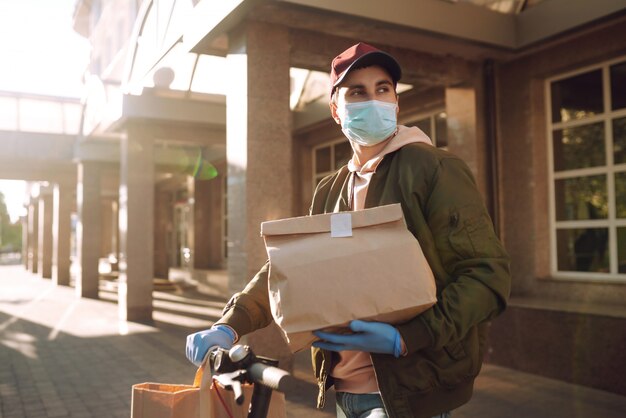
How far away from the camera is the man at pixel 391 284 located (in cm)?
151

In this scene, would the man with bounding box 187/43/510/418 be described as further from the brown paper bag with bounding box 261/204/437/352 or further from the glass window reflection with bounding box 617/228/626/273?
the glass window reflection with bounding box 617/228/626/273

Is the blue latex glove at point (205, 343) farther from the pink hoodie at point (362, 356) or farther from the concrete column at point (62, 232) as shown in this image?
the concrete column at point (62, 232)

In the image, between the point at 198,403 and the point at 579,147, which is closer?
the point at 198,403

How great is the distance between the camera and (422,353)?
1.59 m

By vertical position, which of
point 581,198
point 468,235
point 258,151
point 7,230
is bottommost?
point 468,235

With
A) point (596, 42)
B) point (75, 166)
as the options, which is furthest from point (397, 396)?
point (75, 166)

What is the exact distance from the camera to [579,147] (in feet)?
24.0

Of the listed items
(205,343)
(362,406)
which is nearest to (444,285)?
(362,406)

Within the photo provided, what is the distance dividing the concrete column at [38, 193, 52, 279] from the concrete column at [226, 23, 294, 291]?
20.5 m

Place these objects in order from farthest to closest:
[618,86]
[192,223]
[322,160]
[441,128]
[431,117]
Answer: [192,223] → [322,160] → [431,117] → [441,128] → [618,86]

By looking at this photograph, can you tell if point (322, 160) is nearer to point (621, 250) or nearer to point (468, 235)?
point (621, 250)

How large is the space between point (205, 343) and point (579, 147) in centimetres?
682

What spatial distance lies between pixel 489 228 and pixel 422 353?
39 centimetres

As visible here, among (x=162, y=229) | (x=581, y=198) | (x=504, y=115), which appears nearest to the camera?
(x=581, y=198)
